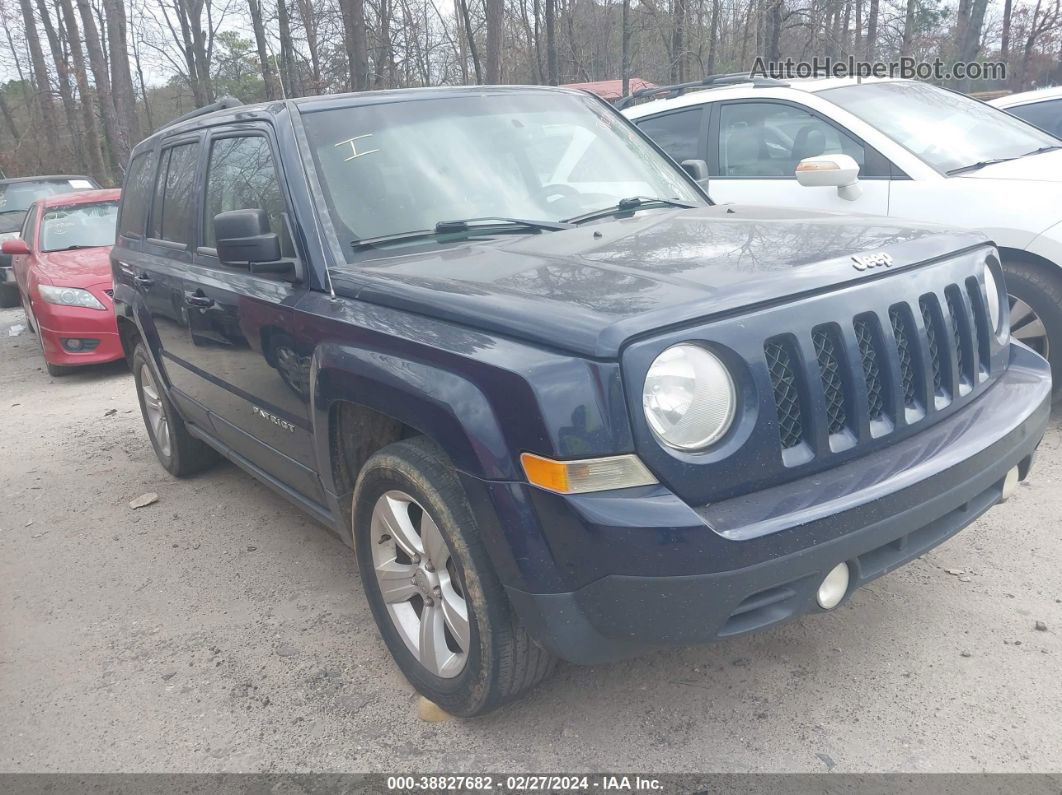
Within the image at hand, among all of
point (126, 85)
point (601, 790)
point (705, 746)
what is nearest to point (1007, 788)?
point (705, 746)

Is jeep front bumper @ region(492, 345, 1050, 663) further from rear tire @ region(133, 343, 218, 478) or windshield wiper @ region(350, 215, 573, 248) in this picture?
Answer: rear tire @ region(133, 343, 218, 478)

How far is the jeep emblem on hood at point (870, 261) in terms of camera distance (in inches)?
93.5

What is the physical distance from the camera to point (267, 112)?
3359 millimetres

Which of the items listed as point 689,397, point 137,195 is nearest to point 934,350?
point 689,397

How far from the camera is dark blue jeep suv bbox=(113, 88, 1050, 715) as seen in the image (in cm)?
204

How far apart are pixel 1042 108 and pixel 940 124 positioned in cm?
261

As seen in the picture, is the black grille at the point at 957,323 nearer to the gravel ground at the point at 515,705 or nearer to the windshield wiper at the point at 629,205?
the gravel ground at the point at 515,705

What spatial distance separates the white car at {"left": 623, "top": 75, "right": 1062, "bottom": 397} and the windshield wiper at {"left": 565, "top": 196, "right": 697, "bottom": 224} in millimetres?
698

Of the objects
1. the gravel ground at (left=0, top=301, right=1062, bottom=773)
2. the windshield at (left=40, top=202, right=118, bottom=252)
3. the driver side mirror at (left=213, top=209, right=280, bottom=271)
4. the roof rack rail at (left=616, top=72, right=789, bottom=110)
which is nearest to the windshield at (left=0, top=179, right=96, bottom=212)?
the windshield at (left=40, top=202, right=118, bottom=252)

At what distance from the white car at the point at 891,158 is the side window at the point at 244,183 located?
6.49ft

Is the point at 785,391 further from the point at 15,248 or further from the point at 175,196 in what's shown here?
the point at 15,248

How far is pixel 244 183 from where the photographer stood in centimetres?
350

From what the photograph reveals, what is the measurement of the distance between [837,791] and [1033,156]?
4.24m

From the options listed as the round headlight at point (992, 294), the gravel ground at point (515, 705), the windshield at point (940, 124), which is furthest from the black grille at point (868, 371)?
the windshield at point (940, 124)
